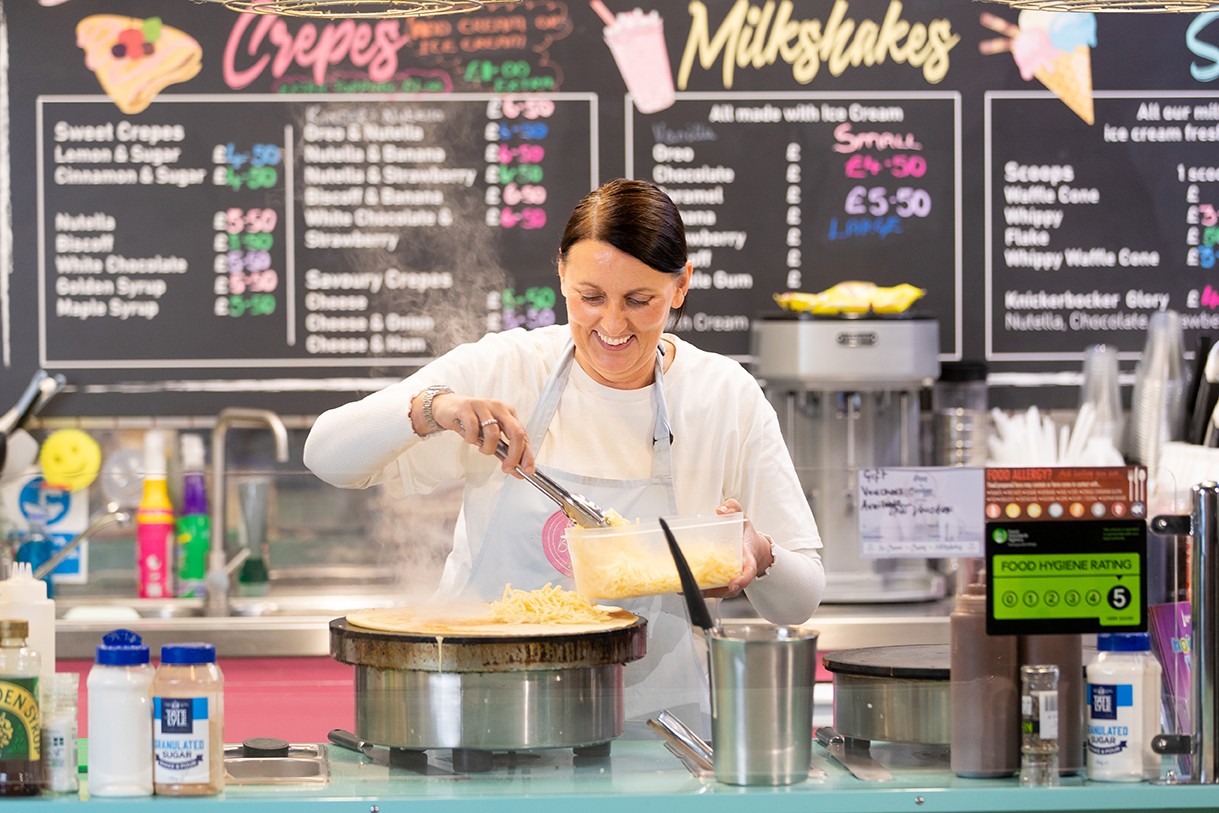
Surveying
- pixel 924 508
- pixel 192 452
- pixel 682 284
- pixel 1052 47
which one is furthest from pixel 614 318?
pixel 1052 47

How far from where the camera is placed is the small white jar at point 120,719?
125cm

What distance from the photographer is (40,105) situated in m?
3.49

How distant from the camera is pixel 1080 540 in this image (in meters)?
1.38

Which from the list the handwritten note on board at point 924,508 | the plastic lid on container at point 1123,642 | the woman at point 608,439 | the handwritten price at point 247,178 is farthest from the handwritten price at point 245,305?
the plastic lid on container at point 1123,642

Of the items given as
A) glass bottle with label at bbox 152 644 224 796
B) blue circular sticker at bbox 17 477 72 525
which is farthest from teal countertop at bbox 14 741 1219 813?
blue circular sticker at bbox 17 477 72 525

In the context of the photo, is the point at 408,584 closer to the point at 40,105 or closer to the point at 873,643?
the point at 873,643

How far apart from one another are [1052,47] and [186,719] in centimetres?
312

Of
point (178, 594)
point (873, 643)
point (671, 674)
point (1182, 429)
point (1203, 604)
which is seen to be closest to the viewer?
point (1203, 604)

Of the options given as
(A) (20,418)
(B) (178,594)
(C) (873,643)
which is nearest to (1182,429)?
(C) (873,643)

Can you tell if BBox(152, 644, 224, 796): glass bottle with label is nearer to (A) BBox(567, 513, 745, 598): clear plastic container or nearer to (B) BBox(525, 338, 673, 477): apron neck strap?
(A) BBox(567, 513, 745, 598): clear plastic container

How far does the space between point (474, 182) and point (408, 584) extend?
2.21 m

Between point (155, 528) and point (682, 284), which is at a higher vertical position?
point (682, 284)

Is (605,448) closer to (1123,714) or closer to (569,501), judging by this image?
(569,501)

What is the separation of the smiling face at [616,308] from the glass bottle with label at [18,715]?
77 cm
